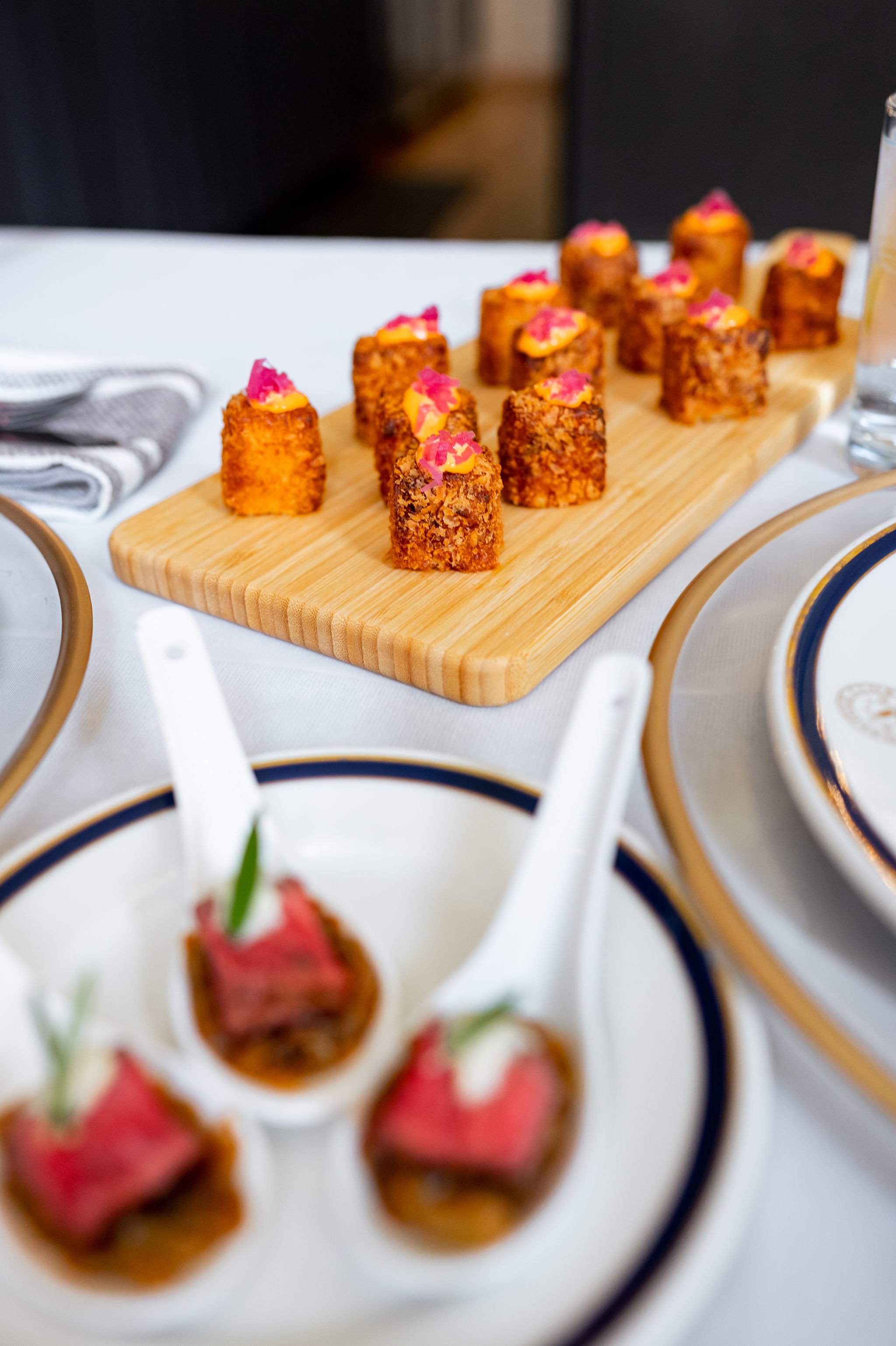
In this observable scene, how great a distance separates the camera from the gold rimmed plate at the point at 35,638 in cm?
65

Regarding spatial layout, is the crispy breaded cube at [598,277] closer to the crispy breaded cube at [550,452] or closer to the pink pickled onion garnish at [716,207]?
the pink pickled onion garnish at [716,207]

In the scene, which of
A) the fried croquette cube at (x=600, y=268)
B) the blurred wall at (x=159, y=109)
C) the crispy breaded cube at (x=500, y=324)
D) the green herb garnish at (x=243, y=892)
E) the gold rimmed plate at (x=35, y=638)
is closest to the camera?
the green herb garnish at (x=243, y=892)

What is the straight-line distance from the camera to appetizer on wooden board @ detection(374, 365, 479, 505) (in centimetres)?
99

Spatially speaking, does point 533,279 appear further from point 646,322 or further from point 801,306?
point 801,306

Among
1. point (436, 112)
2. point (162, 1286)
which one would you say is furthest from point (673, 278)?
point (436, 112)

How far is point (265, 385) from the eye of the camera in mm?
1012

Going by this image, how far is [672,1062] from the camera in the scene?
0.44 metres

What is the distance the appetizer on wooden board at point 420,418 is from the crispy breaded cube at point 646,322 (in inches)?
13.9

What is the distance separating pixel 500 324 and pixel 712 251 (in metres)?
0.39

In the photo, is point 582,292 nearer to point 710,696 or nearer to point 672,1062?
point 710,696

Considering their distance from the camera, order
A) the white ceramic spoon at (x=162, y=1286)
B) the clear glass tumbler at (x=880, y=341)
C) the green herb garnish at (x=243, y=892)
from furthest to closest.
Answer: the clear glass tumbler at (x=880, y=341), the green herb garnish at (x=243, y=892), the white ceramic spoon at (x=162, y=1286)

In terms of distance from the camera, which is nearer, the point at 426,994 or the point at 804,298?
the point at 426,994

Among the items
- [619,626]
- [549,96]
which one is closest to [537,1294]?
[619,626]

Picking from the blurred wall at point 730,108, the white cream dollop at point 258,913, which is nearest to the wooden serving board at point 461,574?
the white cream dollop at point 258,913
